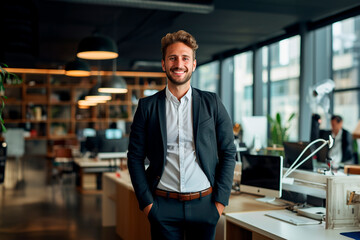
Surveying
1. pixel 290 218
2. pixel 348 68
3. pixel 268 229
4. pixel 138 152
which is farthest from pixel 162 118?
pixel 348 68

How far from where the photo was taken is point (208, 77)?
13.4 metres

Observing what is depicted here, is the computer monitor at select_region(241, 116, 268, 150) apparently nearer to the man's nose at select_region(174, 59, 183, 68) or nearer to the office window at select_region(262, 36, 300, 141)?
the man's nose at select_region(174, 59, 183, 68)

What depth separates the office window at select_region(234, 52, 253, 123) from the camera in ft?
→ 36.5

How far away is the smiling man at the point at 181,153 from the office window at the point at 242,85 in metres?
8.68

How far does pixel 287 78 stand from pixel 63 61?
22.4 feet

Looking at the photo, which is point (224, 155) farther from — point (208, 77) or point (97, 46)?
point (208, 77)

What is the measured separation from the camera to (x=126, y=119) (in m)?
15.0

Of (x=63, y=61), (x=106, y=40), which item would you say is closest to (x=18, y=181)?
(x=63, y=61)

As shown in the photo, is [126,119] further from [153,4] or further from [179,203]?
[179,203]

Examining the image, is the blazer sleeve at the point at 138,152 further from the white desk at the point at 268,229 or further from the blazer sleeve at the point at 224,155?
the white desk at the point at 268,229

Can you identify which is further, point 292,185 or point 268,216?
point 292,185

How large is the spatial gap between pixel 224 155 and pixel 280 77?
817 cm

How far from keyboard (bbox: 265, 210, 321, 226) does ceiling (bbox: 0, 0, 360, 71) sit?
3.62 m

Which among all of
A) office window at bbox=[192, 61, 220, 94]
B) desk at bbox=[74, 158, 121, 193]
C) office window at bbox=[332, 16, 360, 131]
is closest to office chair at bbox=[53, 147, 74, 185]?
desk at bbox=[74, 158, 121, 193]
